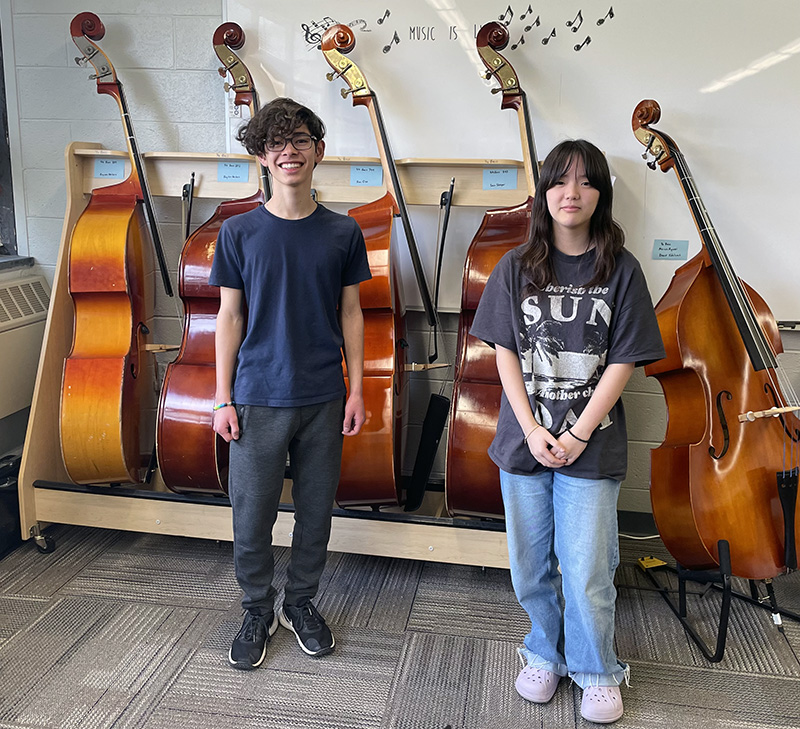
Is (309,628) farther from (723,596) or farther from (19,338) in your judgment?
(19,338)

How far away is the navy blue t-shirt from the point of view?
1771 mm

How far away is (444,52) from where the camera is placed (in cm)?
245

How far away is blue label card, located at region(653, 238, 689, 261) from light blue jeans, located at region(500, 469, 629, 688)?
1.08m

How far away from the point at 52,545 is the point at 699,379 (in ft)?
6.80

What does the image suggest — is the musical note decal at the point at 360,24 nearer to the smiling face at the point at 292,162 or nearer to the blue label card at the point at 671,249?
the smiling face at the point at 292,162

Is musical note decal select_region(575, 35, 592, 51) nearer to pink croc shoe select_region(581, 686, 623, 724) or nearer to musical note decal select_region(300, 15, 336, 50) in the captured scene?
musical note decal select_region(300, 15, 336, 50)

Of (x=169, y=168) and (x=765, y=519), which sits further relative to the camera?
(x=169, y=168)

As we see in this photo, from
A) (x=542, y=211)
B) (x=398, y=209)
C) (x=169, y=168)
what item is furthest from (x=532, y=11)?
(x=169, y=168)

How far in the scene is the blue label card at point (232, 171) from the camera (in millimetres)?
2527

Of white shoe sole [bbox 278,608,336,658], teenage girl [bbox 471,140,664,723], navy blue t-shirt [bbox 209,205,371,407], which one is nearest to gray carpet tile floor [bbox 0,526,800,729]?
white shoe sole [bbox 278,608,336,658]

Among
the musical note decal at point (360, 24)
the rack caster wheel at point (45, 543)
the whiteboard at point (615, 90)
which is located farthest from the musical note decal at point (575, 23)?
the rack caster wheel at point (45, 543)

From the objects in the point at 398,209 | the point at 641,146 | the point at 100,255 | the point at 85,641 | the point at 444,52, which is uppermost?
the point at 444,52

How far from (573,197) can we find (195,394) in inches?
49.3

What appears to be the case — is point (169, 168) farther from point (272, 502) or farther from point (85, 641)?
point (85, 641)
